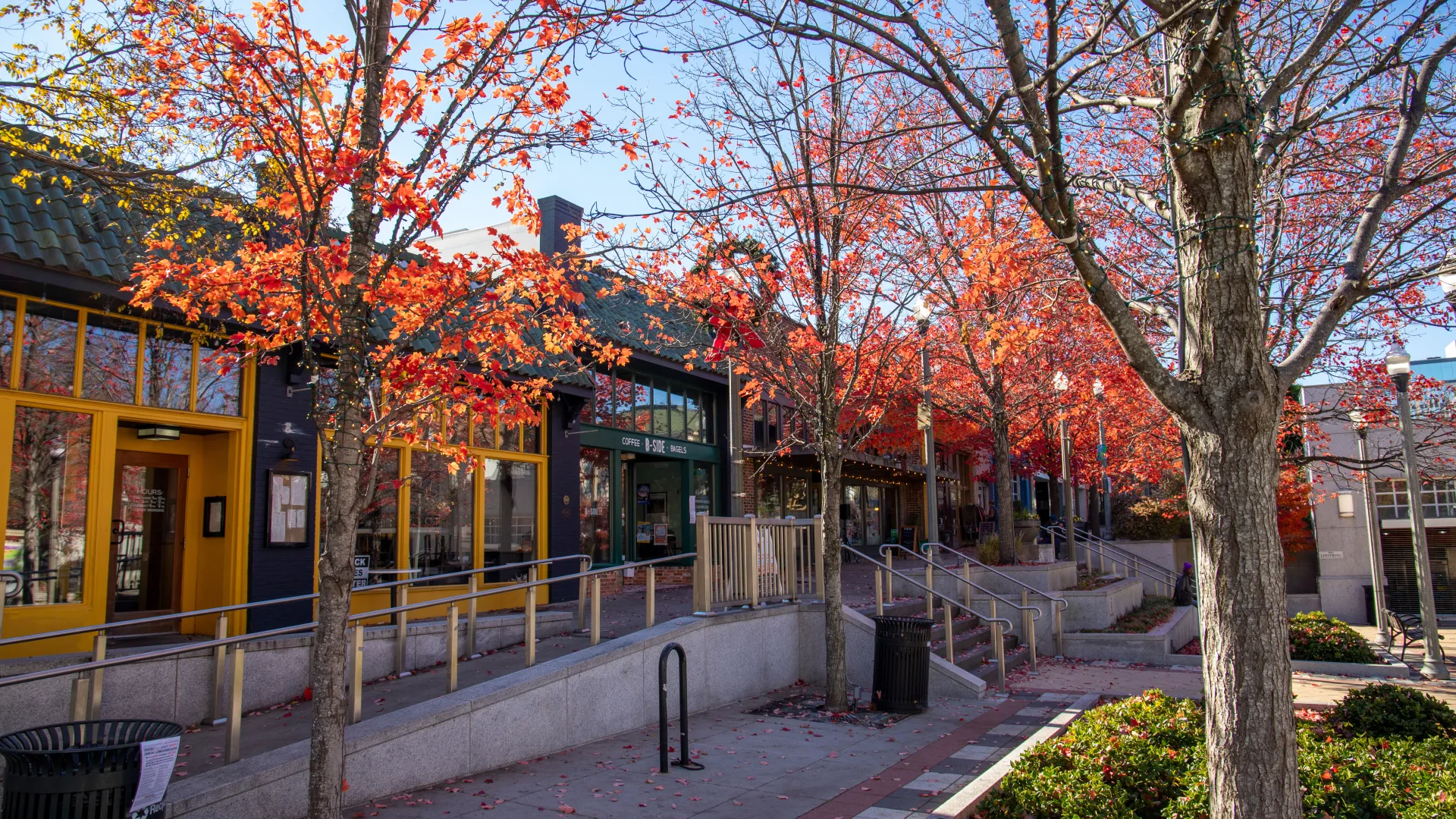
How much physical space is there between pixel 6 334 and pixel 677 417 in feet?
42.7

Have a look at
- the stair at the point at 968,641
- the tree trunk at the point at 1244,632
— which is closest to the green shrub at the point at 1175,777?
the tree trunk at the point at 1244,632

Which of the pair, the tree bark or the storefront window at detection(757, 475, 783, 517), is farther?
the storefront window at detection(757, 475, 783, 517)

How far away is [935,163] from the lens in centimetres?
1145

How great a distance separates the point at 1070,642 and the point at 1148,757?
906cm

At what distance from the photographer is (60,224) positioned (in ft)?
28.3

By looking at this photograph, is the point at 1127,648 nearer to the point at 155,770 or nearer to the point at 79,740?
the point at 155,770

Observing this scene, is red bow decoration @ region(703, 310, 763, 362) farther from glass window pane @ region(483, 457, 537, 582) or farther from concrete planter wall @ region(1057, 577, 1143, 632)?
concrete planter wall @ region(1057, 577, 1143, 632)

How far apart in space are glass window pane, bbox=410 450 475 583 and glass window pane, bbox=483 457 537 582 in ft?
1.22

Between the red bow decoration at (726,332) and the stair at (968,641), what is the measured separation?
430 centimetres

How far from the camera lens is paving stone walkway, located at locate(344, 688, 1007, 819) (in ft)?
21.1

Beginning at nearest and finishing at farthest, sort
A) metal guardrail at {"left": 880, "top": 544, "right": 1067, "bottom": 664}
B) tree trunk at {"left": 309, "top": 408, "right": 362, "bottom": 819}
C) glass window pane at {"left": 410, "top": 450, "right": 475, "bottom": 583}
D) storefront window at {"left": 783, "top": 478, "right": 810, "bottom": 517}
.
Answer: tree trunk at {"left": 309, "top": 408, "right": 362, "bottom": 819} → glass window pane at {"left": 410, "top": 450, "right": 475, "bottom": 583} → metal guardrail at {"left": 880, "top": 544, "right": 1067, "bottom": 664} → storefront window at {"left": 783, "top": 478, "right": 810, "bottom": 517}

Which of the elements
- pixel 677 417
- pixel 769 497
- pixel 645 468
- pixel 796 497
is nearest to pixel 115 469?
pixel 645 468

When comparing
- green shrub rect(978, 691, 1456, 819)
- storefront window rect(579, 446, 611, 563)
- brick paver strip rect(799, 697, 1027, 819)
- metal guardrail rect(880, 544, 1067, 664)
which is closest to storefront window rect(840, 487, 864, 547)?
storefront window rect(579, 446, 611, 563)

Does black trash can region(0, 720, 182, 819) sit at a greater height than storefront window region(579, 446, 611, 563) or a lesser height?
lesser
